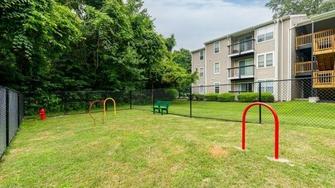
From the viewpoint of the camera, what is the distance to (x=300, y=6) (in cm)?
3266

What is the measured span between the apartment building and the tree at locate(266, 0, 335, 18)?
1372 cm

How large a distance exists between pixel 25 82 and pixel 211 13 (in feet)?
63.9

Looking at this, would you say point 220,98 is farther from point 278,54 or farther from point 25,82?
point 25,82

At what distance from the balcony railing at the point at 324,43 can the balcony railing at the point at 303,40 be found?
1.21 m

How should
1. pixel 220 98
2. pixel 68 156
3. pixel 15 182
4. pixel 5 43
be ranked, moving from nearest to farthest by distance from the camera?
pixel 15 182 → pixel 68 156 → pixel 5 43 → pixel 220 98

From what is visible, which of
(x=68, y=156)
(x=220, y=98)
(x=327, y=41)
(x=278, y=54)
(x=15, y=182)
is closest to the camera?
(x=15, y=182)

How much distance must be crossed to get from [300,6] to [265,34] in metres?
15.6

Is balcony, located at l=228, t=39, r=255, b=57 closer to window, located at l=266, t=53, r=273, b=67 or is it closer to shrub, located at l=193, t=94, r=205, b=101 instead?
window, located at l=266, t=53, r=273, b=67

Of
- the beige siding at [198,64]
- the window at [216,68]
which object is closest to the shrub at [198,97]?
the window at [216,68]

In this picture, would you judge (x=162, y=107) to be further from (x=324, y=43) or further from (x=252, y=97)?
(x=324, y=43)

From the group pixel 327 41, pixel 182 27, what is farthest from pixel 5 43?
pixel 182 27

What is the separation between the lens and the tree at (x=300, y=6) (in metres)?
30.3

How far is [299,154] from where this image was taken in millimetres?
4738

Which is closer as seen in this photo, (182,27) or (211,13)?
(211,13)
